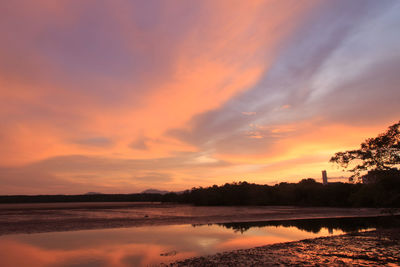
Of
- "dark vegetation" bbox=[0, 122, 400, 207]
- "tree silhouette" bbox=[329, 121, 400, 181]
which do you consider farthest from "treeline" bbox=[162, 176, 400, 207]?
"tree silhouette" bbox=[329, 121, 400, 181]

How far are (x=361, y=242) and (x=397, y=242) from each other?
7.65ft

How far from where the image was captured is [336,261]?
15.0 m

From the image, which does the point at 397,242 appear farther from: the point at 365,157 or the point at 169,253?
the point at 169,253

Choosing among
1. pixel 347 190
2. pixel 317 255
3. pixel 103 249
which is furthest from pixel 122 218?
pixel 347 190

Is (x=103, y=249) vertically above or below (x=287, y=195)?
below

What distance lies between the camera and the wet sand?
14.8m

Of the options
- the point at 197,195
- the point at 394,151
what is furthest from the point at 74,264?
the point at 197,195

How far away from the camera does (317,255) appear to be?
1686 cm

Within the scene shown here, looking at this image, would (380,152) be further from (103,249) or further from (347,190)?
(347,190)

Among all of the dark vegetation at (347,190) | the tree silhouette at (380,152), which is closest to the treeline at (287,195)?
the dark vegetation at (347,190)

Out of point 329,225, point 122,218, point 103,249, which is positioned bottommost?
point 103,249

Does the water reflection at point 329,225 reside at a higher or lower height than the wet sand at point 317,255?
lower

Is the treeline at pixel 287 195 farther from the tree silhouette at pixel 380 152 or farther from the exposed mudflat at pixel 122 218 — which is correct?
the tree silhouette at pixel 380 152

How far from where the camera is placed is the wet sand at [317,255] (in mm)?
14766
